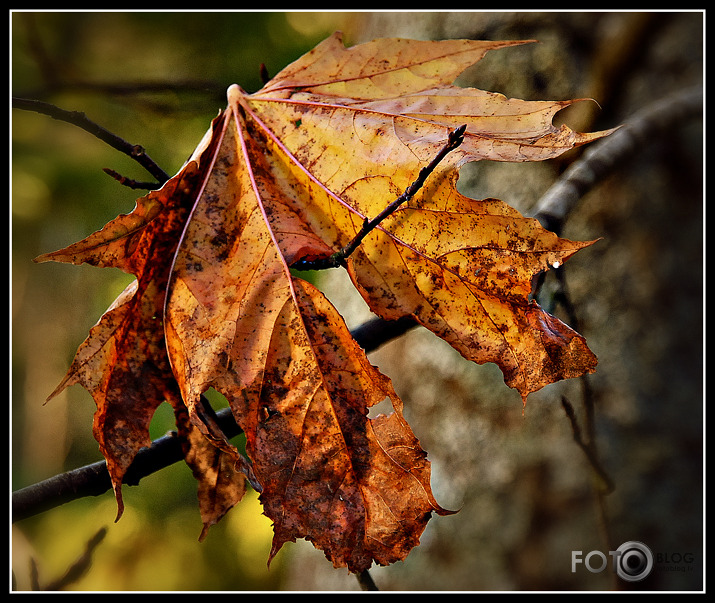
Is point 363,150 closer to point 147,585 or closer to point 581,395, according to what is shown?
point 581,395

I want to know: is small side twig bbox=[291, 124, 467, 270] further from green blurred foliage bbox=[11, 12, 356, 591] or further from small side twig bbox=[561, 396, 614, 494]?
green blurred foliage bbox=[11, 12, 356, 591]

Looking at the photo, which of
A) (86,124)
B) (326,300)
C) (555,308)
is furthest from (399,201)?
(555,308)

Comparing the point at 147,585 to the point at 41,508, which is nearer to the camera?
the point at 41,508

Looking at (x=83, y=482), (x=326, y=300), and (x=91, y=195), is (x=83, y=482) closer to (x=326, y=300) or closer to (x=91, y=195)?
(x=326, y=300)

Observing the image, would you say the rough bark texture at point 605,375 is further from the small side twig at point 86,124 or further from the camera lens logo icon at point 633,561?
the small side twig at point 86,124

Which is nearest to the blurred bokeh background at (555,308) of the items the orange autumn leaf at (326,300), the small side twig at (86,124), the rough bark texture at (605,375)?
the rough bark texture at (605,375)

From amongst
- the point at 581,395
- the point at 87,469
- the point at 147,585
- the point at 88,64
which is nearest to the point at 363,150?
the point at 87,469
